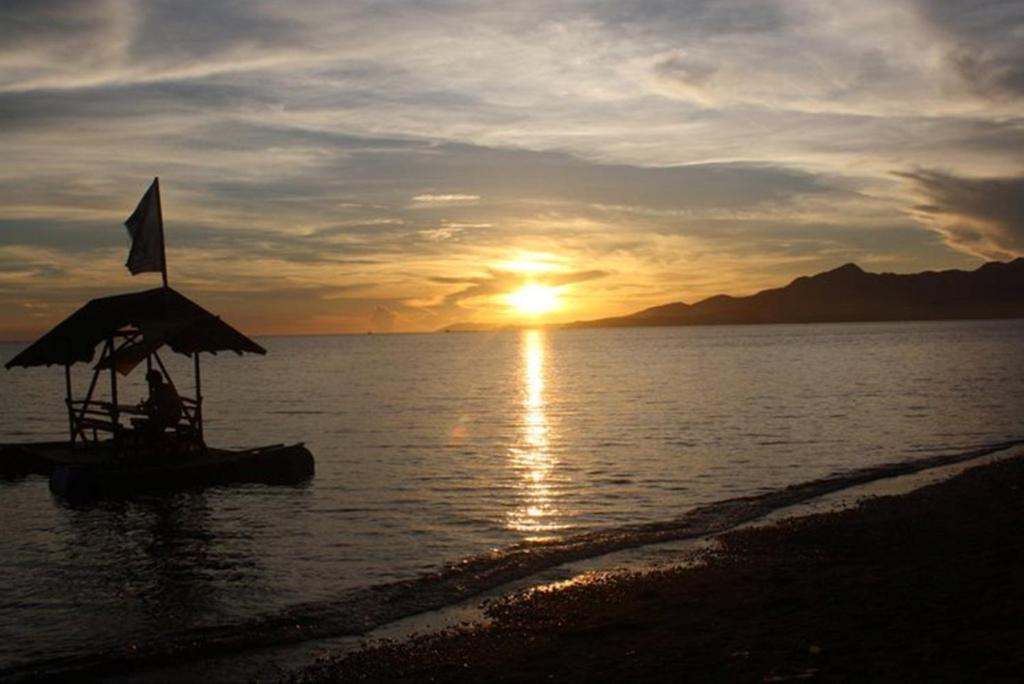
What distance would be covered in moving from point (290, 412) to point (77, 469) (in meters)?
35.2

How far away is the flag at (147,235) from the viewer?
84.8 feet

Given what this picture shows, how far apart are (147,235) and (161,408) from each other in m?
4.97

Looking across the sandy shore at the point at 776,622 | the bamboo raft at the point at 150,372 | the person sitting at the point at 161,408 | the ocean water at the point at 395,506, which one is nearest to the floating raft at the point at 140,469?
the bamboo raft at the point at 150,372

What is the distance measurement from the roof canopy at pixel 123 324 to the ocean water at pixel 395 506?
4.30 m

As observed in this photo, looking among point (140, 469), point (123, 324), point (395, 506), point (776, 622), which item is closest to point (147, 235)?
point (123, 324)

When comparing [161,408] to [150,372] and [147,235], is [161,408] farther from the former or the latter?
[147,235]

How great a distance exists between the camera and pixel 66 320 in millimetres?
27016

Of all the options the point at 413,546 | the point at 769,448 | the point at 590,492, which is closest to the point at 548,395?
the point at 769,448

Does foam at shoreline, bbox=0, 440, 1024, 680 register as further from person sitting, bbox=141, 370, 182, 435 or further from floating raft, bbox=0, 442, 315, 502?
person sitting, bbox=141, 370, 182, 435

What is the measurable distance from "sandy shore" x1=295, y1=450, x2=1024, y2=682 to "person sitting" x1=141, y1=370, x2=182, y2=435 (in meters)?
15.0

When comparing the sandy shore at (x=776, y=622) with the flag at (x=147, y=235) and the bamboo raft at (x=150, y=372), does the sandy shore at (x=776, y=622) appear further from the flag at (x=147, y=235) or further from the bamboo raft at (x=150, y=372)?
the flag at (x=147, y=235)

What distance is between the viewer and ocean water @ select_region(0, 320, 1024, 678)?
49.1 feet

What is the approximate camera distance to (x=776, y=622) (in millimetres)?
11930

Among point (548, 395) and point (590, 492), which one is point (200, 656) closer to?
point (590, 492)
